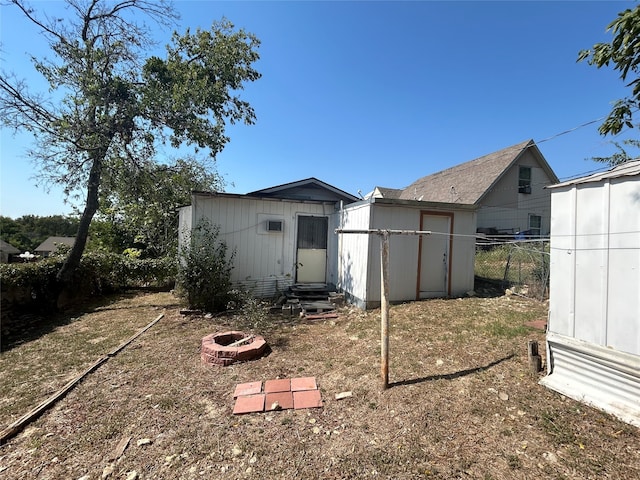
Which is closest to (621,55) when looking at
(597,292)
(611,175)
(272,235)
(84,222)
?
(611,175)

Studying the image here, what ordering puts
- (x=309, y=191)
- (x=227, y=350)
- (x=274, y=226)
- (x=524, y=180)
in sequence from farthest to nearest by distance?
(x=524, y=180)
(x=309, y=191)
(x=274, y=226)
(x=227, y=350)

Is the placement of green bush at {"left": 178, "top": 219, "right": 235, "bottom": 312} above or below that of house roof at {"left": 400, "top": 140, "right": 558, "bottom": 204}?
below

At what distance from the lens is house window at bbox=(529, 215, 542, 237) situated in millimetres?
14195

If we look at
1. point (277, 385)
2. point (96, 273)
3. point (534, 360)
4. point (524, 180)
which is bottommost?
point (277, 385)

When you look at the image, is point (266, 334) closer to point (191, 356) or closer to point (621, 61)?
point (191, 356)

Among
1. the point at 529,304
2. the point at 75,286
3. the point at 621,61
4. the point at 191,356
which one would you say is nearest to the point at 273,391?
the point at 191,356

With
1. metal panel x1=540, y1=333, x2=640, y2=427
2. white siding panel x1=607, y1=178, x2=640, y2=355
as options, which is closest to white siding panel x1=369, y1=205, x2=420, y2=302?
metal panel x1=540, y1=333, x2=640, y2=427

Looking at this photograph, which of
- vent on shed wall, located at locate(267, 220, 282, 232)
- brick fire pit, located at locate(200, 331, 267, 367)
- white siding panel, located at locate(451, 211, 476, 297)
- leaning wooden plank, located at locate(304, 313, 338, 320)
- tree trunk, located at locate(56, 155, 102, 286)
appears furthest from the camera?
vent on shed wall, located at locate(267, 220, 282, 232)

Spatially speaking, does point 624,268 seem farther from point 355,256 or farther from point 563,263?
point 355,256

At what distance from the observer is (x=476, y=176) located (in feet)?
48.0

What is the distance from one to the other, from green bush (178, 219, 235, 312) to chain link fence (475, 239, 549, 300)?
563 cm

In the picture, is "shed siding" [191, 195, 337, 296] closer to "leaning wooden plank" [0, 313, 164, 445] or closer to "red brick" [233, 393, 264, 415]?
"leaning wooden plank" [0, 313, 164, 445]

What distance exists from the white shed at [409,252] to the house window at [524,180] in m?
9.61

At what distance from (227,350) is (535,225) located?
16458 millimetres
